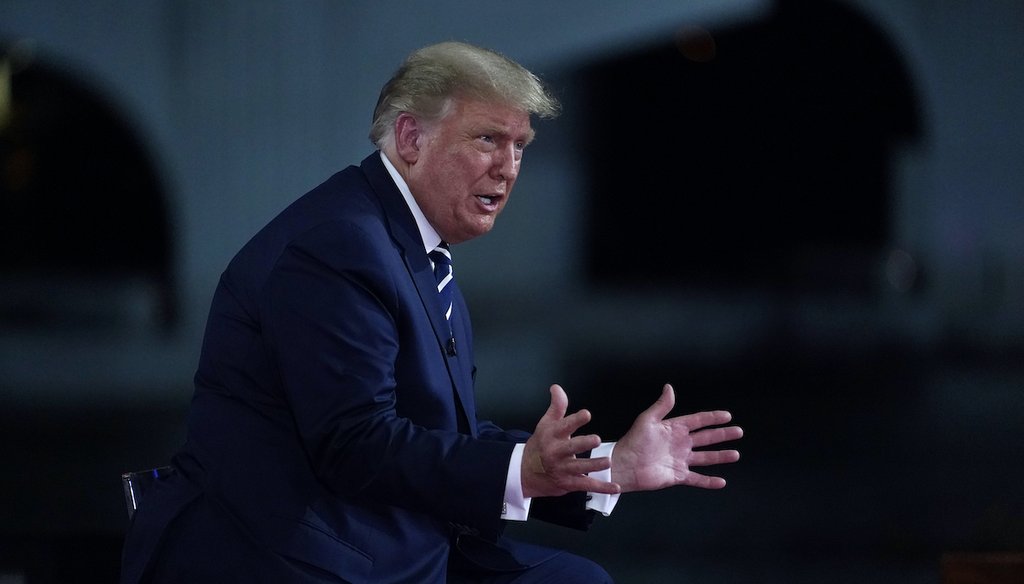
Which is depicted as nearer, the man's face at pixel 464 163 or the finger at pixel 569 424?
the finger at pixel 569 424

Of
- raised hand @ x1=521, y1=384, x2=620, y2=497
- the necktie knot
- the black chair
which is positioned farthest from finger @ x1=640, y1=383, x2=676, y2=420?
the black chair

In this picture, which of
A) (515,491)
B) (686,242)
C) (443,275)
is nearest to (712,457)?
(515,491)

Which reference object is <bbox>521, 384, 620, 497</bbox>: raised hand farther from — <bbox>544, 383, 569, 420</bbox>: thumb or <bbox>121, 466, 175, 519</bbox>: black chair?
<bbox>121, 466, 175, 519</bbox>: black chair

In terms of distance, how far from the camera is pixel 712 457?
154cm

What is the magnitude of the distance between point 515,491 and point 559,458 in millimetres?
98

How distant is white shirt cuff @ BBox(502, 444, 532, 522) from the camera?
1347 mm

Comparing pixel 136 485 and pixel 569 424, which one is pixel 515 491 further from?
pixel 136 485

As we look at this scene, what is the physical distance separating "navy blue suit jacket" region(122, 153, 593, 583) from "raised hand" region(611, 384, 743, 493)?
241 mm

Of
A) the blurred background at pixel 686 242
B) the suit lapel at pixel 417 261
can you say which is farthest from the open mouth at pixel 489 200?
the blurred background at pixel 686 242

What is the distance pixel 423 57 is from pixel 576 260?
6.85 feet

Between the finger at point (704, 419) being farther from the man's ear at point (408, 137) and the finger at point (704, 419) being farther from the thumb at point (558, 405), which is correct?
the man's ear at point (408, 137)

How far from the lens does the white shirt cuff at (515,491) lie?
4.42 ft

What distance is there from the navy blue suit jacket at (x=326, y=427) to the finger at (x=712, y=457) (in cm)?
32

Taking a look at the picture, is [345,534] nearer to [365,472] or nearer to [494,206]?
[365,472]
